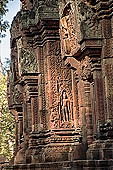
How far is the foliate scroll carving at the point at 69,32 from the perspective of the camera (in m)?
12.4

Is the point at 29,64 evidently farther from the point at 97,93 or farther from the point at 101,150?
the point at 101,150

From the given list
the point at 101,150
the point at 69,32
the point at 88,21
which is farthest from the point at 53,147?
the point at 88,21

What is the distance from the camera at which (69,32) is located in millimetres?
13055

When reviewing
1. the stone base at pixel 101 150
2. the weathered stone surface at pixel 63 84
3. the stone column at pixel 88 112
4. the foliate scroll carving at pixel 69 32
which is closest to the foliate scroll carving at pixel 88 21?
the weathered stone surface at pixel 63 84

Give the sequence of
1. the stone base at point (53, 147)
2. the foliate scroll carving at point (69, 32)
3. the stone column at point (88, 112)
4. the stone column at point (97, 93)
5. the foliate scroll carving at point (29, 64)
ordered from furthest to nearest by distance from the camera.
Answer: the foliate scroll carving at point (29, 64) → the stone base at point (53, 147) → the foliate scroll carving at point (69, 32) → the stone column at point (88, 112) → the stone column at point (97, 93)

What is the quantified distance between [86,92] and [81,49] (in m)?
1.32

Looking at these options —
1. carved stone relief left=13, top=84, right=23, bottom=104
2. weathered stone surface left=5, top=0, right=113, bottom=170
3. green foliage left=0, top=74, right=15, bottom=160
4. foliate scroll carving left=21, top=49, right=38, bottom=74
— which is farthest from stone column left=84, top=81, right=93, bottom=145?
green foliage left=0, top=74, right=15, bottom=160

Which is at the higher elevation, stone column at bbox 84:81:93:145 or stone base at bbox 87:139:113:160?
stone column at bbox 84:81:93:145

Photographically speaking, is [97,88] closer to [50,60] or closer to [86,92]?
[86,92]

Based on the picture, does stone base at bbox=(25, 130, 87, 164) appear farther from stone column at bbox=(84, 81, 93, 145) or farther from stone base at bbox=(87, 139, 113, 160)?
stone base at bbox=(87, 139, 113, 160)

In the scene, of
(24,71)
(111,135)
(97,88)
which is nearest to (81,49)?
(97,88)

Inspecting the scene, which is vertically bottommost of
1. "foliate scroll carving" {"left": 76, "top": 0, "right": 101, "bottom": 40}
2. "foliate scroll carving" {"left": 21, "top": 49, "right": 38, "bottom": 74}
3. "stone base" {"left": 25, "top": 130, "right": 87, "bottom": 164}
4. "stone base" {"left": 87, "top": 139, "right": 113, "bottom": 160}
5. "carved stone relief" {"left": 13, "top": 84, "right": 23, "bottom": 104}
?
"stone base" {"left": 87, "top": 139, "right": 113, "bottom": 160}

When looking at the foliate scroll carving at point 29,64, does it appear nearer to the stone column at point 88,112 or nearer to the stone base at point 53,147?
the stone base at point 53,147

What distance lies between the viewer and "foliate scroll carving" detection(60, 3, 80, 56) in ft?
40.7
